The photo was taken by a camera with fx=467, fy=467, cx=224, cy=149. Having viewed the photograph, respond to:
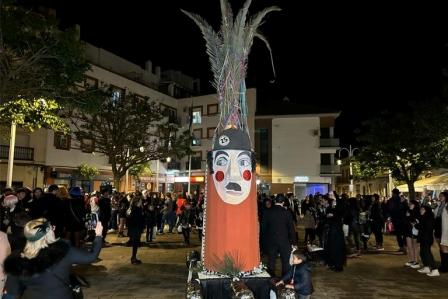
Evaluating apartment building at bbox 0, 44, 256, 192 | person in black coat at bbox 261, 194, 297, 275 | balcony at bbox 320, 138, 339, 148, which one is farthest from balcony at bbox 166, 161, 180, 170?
person in black coat at bbox 261, 194, 297, 275

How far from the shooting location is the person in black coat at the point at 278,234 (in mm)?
8734

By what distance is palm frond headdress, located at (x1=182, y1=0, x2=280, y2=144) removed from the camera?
683 cm

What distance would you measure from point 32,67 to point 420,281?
33.9 ft

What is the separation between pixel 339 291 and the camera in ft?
29.1

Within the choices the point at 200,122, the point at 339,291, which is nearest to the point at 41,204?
the point at 339,291

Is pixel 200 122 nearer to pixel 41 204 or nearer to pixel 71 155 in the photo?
pixel 71 155

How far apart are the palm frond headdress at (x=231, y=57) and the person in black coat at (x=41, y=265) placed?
3429mm

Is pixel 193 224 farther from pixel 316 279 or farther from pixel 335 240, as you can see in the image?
pixel 316 279

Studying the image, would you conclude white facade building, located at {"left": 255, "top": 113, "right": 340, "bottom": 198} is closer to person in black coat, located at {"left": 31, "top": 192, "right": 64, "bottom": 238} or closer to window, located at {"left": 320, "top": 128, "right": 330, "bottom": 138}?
window, located at {"left": 320, "top": 128, "right": 330, "bottom": 138}

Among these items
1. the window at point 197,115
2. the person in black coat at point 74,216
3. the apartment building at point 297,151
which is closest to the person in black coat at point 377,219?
the person in black coat at point 74,216

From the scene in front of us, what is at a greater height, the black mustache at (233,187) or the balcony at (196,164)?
the balcony at (196,164)

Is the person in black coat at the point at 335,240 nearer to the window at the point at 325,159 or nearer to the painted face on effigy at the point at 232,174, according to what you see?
the painted face on effigy at the point at 232,174

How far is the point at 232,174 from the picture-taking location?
21.1 feet

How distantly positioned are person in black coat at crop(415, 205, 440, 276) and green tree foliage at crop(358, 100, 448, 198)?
9807 mm
